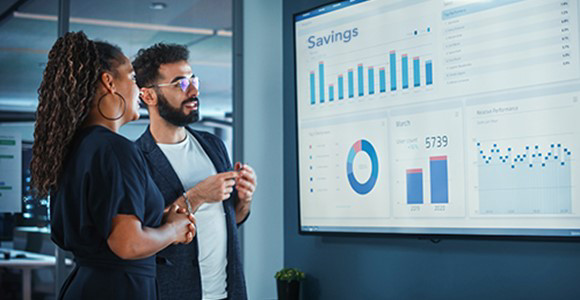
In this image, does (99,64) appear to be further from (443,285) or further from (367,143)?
(443,285)

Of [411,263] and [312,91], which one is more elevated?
[312,91]

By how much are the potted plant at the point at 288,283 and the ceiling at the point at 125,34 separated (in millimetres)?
1008

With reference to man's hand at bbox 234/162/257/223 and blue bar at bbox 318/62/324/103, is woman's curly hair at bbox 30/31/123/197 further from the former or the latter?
blue bar at bbox 318/62/324/103

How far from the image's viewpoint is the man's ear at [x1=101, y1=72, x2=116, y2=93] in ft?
5.80

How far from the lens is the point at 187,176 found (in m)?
2.58

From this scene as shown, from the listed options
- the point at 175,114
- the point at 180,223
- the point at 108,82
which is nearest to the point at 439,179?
the point at 175,114

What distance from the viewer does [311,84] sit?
340 cm

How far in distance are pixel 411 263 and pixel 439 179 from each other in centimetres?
48

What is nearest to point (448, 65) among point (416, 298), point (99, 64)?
point (416, 298)

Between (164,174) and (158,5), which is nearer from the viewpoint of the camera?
(164,174)

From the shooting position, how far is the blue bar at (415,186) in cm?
289

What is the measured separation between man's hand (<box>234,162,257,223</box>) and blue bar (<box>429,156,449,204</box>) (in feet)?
2.60

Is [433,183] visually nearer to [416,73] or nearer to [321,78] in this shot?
[416,73]

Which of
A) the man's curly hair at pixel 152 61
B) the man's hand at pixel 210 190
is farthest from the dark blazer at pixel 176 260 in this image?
the man's curly hair at pixel 152 61
